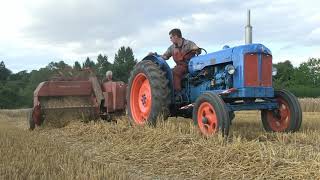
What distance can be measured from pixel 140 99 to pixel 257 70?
9.28 feet

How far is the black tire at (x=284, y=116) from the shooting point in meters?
8.25

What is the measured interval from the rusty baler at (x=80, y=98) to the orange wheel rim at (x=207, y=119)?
4.26 m

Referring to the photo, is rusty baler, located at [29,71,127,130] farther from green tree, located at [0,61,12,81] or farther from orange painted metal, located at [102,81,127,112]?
green tree, located at [0,61,12,81]

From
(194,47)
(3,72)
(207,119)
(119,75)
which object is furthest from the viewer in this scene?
(3,72)

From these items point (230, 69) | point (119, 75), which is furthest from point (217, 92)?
point (119, 75)

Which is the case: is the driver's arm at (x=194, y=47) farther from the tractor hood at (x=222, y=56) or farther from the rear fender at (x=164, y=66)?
the rear fender at (x=164, y=66)

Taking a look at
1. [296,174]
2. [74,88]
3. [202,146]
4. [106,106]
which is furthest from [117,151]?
[74,88]

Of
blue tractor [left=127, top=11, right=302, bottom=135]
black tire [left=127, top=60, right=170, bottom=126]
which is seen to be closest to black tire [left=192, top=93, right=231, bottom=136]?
blue tractor [left=127, top=11, right=302, bottom=135]

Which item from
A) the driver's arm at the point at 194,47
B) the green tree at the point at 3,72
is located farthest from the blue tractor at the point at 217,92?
the green tree at the point at 3,72

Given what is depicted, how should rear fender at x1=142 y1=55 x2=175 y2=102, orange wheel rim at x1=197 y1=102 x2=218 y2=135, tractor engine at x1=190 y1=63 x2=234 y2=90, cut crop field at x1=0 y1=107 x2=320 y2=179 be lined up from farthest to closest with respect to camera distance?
1. rear fender at x1=142 y1=55 x2=175 y2=102
2. tractor engine at x1=190 y1=63 x2=234 y2=90
3. orange wheel rim at x1=197 y1=102 x2=218 y2=135
4. cut crop field at x1=0 y1=107 x2=320 y2=179

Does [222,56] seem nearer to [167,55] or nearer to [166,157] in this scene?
[167,55]

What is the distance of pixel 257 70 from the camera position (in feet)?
25.7

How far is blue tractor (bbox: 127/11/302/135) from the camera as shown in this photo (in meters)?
7.59

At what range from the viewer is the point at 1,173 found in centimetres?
525
